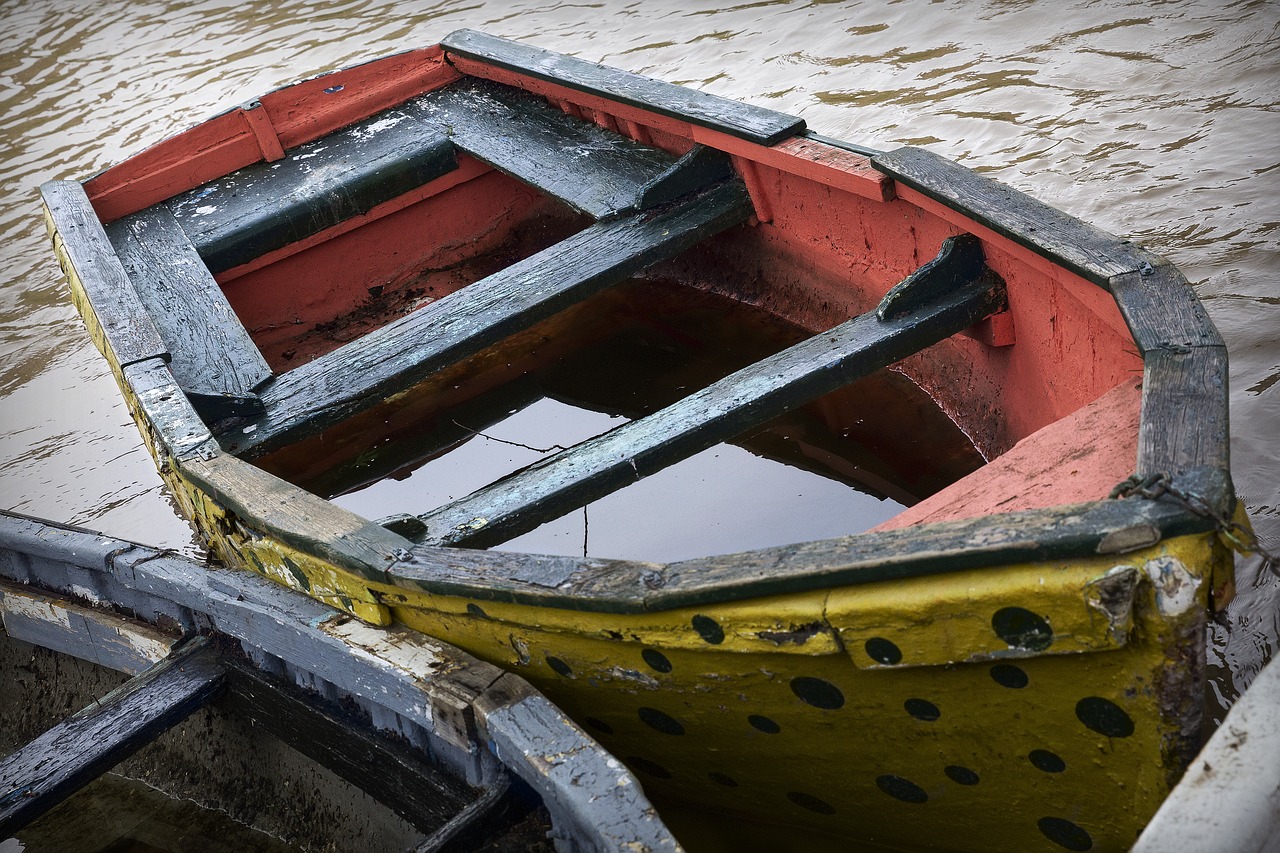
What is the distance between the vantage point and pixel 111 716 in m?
2.55

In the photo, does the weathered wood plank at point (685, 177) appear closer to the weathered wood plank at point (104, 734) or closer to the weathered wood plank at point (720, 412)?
the weathered wood plank at point (720, 412)

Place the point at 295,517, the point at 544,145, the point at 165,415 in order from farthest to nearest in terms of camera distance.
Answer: the point at 544,145 → the point at 165,415 → the point at 295,517

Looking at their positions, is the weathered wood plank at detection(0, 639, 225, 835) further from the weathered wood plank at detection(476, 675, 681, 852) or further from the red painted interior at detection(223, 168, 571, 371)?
the red painted interior at detection(223, 168, 571, 371)

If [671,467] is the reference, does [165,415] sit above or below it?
above

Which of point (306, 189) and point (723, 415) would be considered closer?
point (723, 415)

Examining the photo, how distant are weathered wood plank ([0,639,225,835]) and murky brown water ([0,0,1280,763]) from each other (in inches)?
72.0

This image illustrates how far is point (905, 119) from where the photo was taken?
6000 mm

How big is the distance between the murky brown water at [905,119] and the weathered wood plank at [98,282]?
106 centimetres

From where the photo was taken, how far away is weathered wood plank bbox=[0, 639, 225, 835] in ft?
7.86

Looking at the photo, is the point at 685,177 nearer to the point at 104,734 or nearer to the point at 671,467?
the point at 671,467

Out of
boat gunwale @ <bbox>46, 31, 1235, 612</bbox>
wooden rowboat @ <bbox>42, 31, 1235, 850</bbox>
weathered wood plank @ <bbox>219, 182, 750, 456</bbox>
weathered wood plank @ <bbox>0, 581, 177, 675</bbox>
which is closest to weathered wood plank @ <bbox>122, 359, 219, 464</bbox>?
wooden rowboat @ <bbox>42, 31, 1235, 850</bbox>

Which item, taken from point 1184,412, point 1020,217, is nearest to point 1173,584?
point 1184,412

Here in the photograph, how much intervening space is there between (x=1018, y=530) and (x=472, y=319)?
84.7 inches

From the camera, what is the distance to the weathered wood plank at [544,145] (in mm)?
3969
